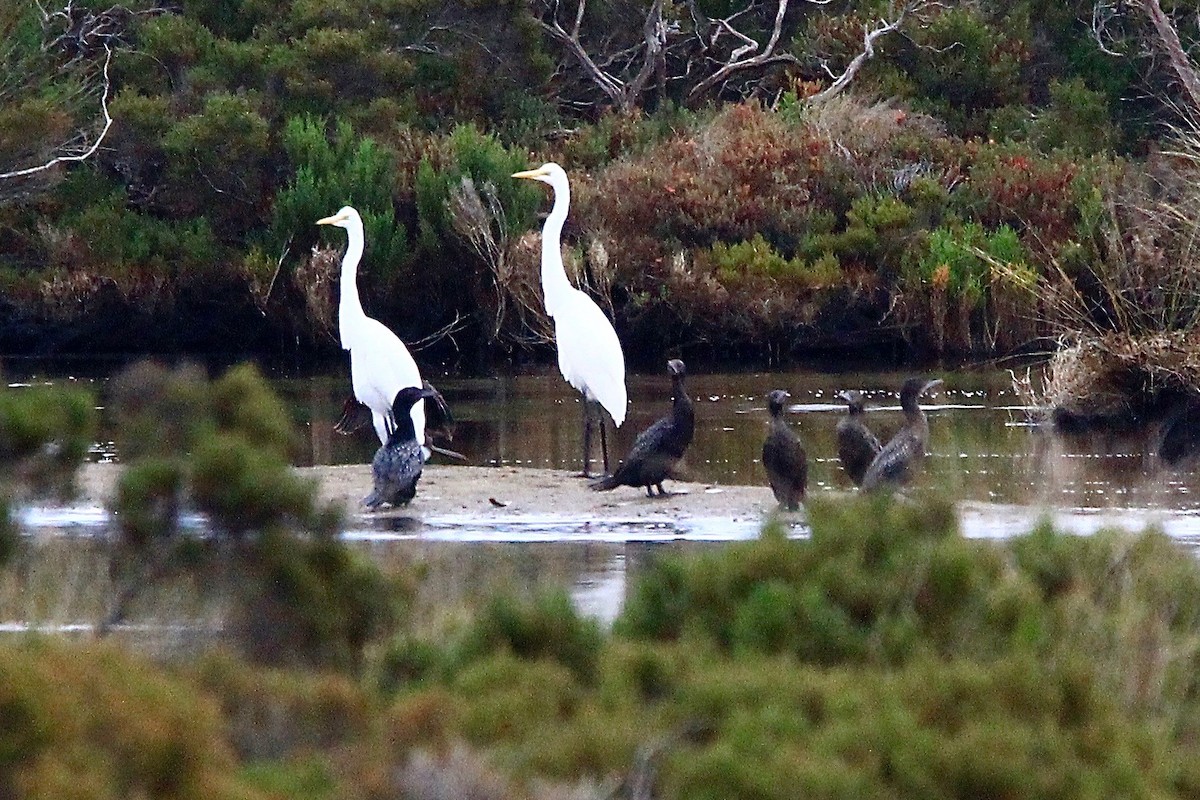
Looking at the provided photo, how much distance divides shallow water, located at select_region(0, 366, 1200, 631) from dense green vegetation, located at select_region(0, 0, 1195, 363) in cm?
221

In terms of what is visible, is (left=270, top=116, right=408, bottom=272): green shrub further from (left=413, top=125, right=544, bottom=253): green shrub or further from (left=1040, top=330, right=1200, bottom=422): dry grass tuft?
(left=1040, top=330, right=1200, bottom=422): dry grass tuft

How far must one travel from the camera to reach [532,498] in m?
14.4

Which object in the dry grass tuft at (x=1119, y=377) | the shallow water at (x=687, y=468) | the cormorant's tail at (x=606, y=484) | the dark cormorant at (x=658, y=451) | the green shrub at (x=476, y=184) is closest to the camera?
the shallow water at (x=687, y=468)

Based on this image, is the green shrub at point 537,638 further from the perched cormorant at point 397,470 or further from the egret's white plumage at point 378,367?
the egret's white plumage at point 378,367

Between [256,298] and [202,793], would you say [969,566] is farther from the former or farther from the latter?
[256,298]

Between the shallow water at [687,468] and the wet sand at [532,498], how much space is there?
17 cm

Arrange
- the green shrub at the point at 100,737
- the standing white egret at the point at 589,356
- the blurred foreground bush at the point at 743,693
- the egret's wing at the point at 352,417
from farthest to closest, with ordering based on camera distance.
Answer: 1. the egret's wing at the point at 352,417
2. the standing white egret at the point at 589,356
3. the blurred foreground bush at the point at 743,693
4. the green shrub at the point at 100,737

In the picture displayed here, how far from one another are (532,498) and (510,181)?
12746 millimetres

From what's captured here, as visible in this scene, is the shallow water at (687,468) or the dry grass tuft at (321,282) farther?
the dry grass tuft at (321,282)

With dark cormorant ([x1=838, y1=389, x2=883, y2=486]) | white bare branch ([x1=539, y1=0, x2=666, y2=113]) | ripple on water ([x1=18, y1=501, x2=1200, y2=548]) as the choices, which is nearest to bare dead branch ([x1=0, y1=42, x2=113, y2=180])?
white bare branch ([x1=539, y1=0, x2=666, y2=113])

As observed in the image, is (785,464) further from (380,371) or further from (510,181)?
(510,181)

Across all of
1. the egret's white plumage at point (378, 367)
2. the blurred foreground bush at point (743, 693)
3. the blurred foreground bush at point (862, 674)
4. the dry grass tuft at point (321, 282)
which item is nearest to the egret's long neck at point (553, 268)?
the egret's white plumage at point (378, 367)

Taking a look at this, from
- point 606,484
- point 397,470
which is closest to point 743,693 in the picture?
point 397,470

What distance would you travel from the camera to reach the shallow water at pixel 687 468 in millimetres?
10969
